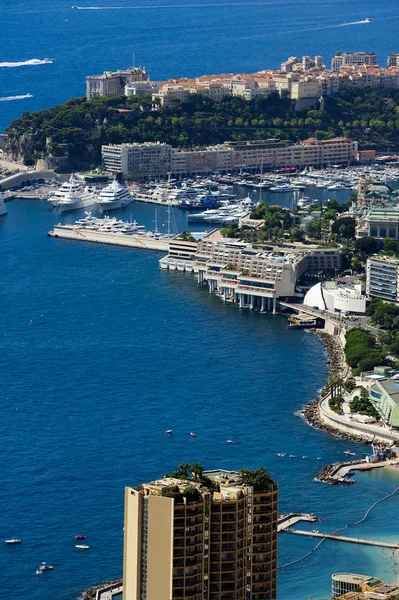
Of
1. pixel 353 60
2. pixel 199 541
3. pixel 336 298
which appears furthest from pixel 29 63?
pixel 199 541

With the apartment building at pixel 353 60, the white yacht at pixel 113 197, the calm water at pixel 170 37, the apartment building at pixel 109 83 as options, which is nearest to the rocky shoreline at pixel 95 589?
the white yacht at pixel 113 197

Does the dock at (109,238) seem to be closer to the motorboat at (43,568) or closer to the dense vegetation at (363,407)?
the dense vegetation at (363,407)

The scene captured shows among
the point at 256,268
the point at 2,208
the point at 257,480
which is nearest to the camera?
the point at 257,480

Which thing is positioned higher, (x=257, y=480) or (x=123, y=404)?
(x=257, y=480)

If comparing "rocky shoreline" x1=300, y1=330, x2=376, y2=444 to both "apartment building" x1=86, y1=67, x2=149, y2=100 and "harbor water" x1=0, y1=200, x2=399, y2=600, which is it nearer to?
"harbor water" x1=0, y1=200, x2=399, y2=600

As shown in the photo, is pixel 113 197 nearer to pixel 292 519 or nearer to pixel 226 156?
pixel 226 156

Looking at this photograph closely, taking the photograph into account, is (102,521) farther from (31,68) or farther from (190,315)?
(31,68)

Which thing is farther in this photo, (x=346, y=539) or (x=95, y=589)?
(x=346, y=539)

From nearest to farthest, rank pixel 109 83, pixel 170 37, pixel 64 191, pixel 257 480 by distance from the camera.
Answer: pixel 257 480, pixel 64 191, pixel 109 83, pixel 170 37
